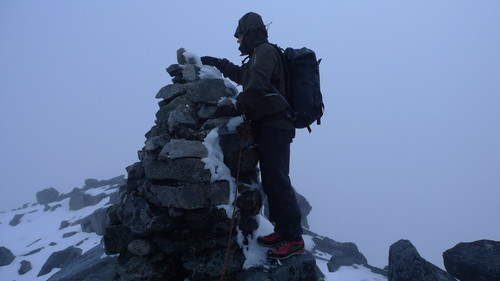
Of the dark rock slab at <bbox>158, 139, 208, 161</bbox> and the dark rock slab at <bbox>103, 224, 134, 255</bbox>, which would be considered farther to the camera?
the dark rock slab at <bbox>103, 224, 134, 255</bbox>

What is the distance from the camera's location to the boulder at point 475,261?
786 cm

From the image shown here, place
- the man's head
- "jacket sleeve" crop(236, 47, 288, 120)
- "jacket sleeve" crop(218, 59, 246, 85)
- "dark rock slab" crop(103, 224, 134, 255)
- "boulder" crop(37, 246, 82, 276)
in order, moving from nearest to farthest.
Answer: "jacket sleeve" crop(236, 47, 288, 120) → "dark rock slab" crop(103, 224, 134, 255) → the man's head → "jacket sleeve" crop(218, 59, 246, 85) → "boulder" crop(37, 246, 82, 276)

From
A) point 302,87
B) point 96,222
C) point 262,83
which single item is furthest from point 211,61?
point 96,222

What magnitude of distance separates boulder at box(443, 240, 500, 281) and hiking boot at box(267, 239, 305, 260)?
20.3 feet

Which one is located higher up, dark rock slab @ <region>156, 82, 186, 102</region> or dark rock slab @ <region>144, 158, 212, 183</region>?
dark rock slab @ <region>156, 82, 186, 102</region>

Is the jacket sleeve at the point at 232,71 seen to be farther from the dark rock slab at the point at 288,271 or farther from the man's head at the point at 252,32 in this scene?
the dark rock slab at the point at 288,271

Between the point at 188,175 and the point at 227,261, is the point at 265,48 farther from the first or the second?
the point at 227,261

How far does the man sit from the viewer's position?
17.9 feet

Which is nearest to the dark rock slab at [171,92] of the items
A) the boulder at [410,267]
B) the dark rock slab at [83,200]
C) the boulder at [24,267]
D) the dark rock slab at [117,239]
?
the dark rock slab at [117,239]

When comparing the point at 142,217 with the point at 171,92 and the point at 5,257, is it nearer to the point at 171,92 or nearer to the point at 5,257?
the point at 171,92

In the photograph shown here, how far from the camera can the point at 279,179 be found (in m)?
5.78

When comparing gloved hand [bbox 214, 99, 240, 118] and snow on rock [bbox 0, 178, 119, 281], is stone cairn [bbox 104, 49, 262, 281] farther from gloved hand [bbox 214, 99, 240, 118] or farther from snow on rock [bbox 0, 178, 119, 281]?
snow on rock [bbox 0, 178, 119, 281]

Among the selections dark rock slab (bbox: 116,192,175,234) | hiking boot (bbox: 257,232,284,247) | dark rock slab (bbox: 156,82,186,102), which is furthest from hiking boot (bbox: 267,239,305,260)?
dark rock slab (bbox: 156,82,186,102)

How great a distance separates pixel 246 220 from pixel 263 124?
86.6 inches
